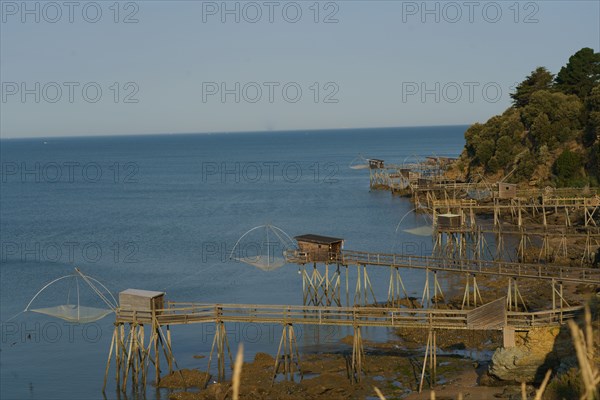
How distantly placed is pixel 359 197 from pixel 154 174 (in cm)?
7457

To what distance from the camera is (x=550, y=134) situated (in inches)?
3243

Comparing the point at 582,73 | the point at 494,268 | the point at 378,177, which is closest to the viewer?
the point at 494,268

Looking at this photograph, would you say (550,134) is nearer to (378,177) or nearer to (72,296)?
(378,177)

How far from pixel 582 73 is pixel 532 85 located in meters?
9.95

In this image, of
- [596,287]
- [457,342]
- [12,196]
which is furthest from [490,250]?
[12,196]

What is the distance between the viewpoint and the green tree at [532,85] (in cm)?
9728

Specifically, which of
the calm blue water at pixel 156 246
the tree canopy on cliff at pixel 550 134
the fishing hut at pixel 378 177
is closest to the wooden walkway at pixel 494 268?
the calm blue water at pixel 156 246

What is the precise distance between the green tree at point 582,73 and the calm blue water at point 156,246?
2382 centimetres

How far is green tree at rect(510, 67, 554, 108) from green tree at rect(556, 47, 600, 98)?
172 inches

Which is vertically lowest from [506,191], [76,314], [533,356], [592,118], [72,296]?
[72,296]

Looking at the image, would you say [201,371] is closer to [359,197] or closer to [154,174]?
[359,197]

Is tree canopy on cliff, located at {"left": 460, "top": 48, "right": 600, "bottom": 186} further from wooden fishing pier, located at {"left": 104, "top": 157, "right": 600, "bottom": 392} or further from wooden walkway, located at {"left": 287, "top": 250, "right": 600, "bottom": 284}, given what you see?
wooden walkway, located at {"left": 287, "top": 250, "right": 600, "bottom": 284}

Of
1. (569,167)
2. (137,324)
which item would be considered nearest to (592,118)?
(569,167)

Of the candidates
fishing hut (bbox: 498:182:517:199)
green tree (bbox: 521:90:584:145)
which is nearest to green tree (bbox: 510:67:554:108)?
green tree (bbox: 521:90:584:145)
